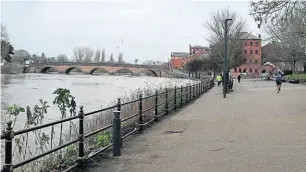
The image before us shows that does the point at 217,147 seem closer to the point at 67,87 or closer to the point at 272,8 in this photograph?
the point at 272,8

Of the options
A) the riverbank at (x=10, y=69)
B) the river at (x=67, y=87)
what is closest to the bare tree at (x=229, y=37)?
the river at (x=67, y=87)

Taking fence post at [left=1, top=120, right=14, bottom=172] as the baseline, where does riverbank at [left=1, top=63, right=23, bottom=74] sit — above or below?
above

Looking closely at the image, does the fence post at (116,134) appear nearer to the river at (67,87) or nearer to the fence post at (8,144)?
the fence post at (8,144)

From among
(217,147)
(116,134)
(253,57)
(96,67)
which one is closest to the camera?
(116,134)

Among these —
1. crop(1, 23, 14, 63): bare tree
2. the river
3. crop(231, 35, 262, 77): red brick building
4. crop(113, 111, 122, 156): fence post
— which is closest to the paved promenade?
crop(113, 111, 122, 156): fence post

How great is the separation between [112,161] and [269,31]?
6421 cm

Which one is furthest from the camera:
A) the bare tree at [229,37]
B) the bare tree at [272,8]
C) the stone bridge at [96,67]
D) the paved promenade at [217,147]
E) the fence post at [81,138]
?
the stone bridge at [96,67]

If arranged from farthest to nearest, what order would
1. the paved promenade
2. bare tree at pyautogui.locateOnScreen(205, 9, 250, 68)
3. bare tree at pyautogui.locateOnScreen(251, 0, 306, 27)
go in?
bare tree at pyautogui.locateOnScreen(205, 9, 250, 68) < bare tree at pyautogui.locateOnScreen(251, 0, 306, 27) < the paved promenade

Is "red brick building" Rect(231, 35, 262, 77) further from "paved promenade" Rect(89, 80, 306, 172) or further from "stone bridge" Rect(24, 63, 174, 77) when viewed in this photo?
"paved promenade" Rect(89, 80, 306, 172)

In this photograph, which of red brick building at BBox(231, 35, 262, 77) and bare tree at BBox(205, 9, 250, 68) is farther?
red brick building at BBox(231, 35, 262, 77)

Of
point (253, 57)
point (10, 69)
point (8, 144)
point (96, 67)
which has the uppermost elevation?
point (253, 57)

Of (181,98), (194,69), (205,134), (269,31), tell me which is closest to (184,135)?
(205,134)

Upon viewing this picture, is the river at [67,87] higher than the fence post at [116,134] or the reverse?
the reverse

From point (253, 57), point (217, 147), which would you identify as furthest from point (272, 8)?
point (253, 57)
